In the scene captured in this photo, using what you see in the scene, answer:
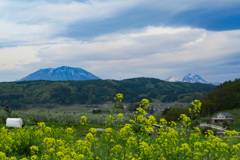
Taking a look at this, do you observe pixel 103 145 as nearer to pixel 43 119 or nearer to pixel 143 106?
pixel 143 106

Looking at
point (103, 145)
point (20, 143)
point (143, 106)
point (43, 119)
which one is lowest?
point (43, 119)

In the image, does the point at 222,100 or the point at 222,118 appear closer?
the point at 222,118

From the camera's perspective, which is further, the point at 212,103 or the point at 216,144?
the point at 212,103

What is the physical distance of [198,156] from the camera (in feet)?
26.0

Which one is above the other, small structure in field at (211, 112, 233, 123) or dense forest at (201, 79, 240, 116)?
dense forest at (201, 79, 240, 116)

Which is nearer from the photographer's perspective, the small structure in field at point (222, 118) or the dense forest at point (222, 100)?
the small structure in field at point (222, 118)

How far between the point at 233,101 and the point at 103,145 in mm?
138432

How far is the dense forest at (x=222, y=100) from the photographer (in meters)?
125

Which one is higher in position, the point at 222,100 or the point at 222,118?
the point at 222,100

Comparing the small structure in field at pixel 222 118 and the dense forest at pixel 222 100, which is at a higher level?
the dense forest at pixel 222 100

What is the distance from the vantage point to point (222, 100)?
134125 mm

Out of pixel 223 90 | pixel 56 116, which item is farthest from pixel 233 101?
pixel 56 116

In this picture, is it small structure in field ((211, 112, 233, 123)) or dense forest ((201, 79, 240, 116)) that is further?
dense forest ((201, 79, 240, 116))

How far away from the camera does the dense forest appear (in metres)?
125
